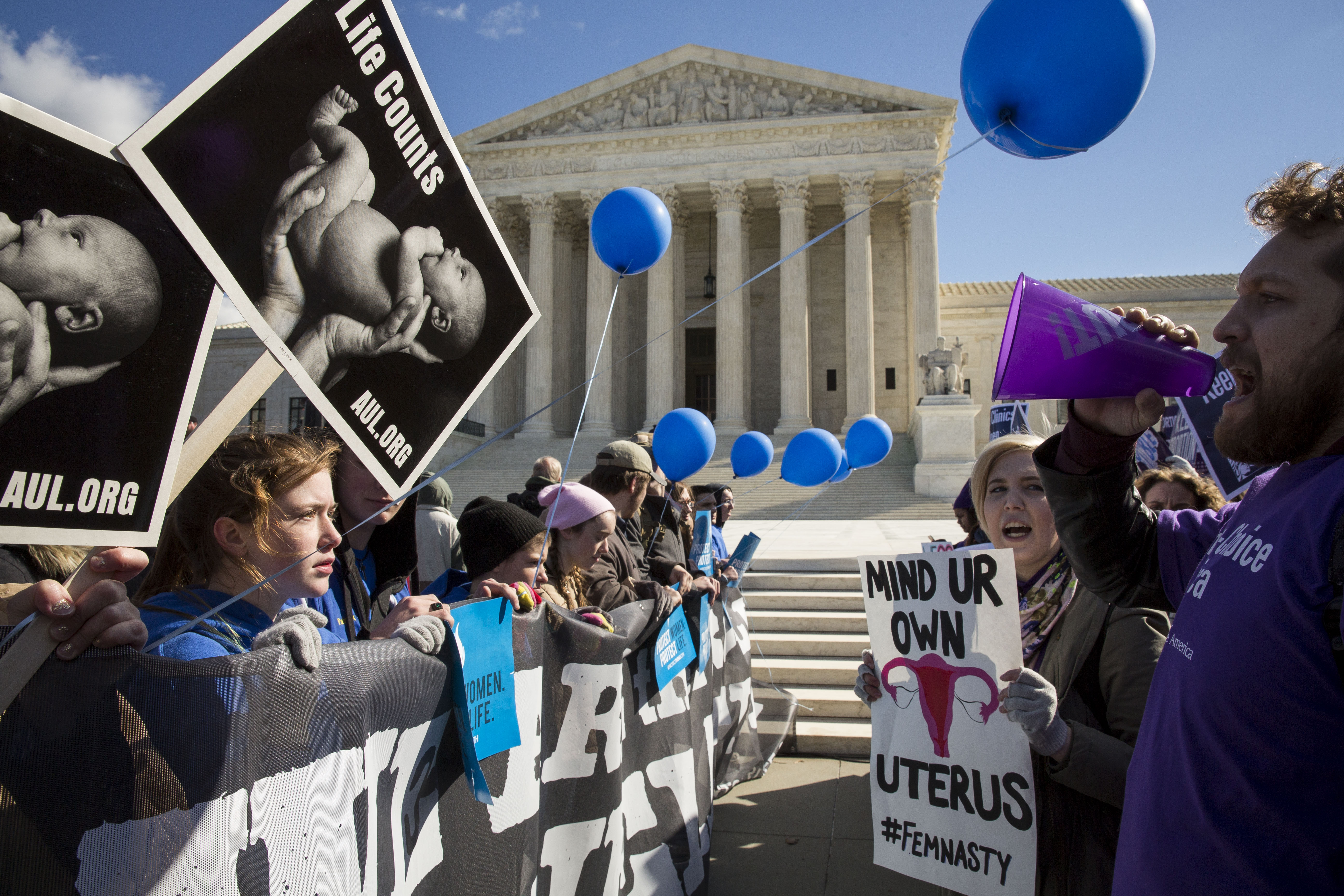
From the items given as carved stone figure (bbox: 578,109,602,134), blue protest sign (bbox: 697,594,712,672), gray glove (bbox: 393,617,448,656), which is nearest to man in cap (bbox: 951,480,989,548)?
blue protest sign (bbox: 697,594,712,672)

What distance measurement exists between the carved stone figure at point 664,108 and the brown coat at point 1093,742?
96.5 ft

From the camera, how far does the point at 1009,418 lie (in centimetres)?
1054

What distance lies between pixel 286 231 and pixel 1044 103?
2702 mm

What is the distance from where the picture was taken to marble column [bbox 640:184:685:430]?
28.9 meters

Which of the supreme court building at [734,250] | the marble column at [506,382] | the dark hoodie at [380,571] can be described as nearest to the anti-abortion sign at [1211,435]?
the dark hoodie at [380,571]

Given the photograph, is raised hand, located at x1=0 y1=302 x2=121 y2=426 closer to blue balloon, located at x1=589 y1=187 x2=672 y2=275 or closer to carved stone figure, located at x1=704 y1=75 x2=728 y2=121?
blue balloon, located at x1=589 y1=187 x2=672 y2=275

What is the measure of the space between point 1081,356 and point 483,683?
1533 millimetres

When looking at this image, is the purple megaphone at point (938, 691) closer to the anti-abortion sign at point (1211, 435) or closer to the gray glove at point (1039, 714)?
the gray glove at point (1039, 714)

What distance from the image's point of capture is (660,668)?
3.05m

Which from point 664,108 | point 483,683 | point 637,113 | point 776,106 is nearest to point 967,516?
point 483,683

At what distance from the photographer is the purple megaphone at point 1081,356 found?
5.54ft

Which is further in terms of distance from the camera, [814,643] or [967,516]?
[814,643]

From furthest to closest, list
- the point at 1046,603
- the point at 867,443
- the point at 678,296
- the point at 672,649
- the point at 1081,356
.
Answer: the point at 678,296
the point at 867,443
the point at 672,649
the point at 1046,603
the point at 1081,356

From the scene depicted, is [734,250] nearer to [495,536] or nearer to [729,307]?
[729,307]
